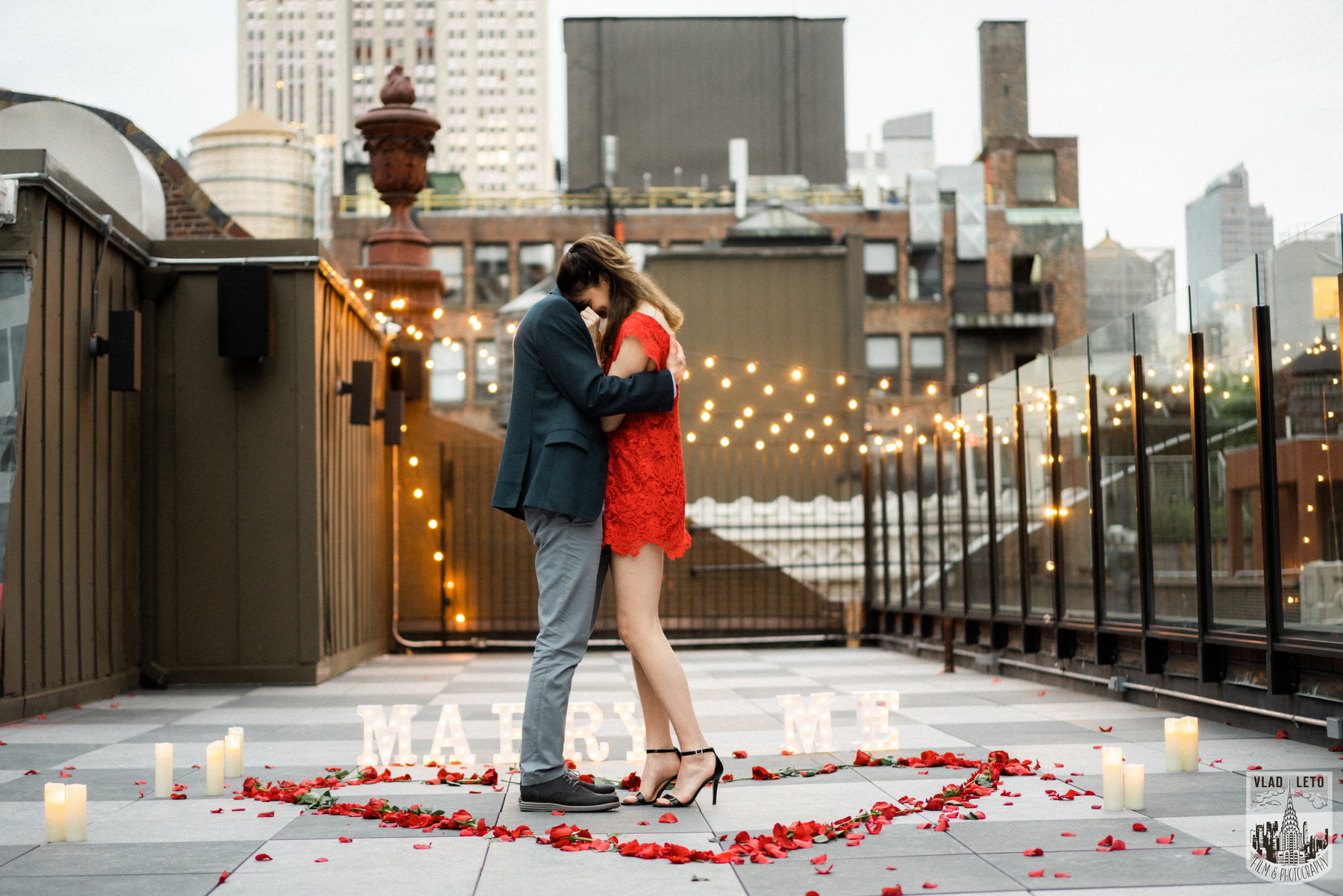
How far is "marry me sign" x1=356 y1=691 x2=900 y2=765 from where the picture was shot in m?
5.21

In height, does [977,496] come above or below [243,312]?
below

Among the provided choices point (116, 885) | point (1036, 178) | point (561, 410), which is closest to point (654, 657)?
point (561, 410)

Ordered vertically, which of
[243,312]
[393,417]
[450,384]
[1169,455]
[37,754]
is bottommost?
[37,754]

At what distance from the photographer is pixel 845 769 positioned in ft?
16.9

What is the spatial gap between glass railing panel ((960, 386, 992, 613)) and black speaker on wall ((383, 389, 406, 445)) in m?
5.61

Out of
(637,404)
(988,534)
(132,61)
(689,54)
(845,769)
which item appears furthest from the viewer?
(689,54)

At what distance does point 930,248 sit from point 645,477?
41584 mm

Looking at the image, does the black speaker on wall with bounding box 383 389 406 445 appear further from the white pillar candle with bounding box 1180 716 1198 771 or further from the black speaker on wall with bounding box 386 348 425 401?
the white pillar candle with bounding box 1180 716 1198 771

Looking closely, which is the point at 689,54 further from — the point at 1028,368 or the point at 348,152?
the point at 1028,368

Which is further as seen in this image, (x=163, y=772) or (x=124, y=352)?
(x=124, y=352)

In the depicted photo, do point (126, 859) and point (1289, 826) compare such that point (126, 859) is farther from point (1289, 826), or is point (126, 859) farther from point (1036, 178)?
point (1036, 178)

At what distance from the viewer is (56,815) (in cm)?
380

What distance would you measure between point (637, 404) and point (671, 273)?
108 ft

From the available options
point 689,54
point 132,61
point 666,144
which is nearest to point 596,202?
point 666,144
